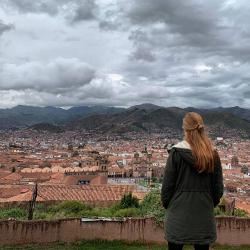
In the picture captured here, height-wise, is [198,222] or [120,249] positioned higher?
[198,222]

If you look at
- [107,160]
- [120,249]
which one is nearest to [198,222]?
[120,249]

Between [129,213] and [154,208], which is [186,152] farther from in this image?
[129,213]

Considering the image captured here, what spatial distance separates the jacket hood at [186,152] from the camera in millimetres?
3453

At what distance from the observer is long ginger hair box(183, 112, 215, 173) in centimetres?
344

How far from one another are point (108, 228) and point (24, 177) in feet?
154

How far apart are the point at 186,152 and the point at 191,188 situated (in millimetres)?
278

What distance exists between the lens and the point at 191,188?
353 cm

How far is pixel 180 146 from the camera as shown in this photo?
3.53m

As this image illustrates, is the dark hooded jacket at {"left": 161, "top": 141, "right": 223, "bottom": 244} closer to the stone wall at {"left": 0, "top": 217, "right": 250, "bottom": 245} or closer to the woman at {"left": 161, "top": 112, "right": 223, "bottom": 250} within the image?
the woman at {"left": 161, "top": 112, "right": 223, "bottom": 250}

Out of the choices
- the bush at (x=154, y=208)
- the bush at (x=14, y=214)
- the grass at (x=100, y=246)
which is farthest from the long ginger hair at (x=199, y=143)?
the bush at (x=14, y=214)

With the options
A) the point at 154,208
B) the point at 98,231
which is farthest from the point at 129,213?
the point at 98,231

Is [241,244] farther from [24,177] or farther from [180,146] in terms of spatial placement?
[24,177]

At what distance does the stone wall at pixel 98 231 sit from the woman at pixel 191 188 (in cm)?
573

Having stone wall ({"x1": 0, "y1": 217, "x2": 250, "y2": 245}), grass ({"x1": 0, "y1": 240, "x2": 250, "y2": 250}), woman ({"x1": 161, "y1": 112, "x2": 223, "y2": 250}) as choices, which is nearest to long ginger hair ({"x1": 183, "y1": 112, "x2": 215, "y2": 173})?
woman ({"x1": 161, "y1": 112, "x2": 223, "y2": 250})
